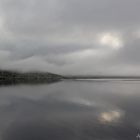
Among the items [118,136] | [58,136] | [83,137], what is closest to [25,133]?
[58,136]

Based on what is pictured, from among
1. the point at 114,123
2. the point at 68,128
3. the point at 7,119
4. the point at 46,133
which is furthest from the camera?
the point at 7,119

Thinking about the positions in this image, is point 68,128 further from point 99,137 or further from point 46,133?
point 99,137

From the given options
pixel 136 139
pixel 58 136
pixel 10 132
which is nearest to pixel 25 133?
pixel 10 132

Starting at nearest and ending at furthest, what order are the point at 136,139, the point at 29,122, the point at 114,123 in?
the point at 136,139, the point at 114,123, the point at 29,122

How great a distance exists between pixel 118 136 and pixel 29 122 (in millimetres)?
15859

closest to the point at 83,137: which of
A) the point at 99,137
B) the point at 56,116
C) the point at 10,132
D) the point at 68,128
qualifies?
the point at 99,137

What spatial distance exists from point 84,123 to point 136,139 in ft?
33.7

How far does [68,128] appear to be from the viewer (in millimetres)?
27344

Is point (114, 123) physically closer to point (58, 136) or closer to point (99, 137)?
point (99, 137)

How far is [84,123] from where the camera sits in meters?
30.3

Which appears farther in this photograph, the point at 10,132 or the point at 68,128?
the point at 68,128

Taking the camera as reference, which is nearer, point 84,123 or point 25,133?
point 25,133

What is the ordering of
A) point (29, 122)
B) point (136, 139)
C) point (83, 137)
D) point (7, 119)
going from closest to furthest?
point (136, 139) < point (83, 137) < point (29, 122) < point (7, 119)

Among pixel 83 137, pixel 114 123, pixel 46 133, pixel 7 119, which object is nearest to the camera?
pixel 83 137
